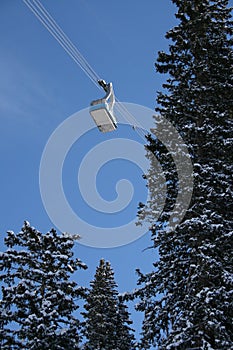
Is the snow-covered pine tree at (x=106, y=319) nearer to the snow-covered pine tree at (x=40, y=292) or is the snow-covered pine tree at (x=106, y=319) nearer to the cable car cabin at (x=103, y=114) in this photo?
the snow-covered pine tree at (x=40, y=292)

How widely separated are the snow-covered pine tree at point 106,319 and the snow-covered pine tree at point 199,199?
34.5 feet

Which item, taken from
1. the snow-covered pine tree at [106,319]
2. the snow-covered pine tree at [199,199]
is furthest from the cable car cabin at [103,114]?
the snow-covered pine tree at [106,319]

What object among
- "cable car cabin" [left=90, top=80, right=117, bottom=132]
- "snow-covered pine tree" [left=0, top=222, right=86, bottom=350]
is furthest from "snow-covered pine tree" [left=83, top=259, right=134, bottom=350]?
"cable car cabin" [left=90, top=80, right=117, bottom=132]

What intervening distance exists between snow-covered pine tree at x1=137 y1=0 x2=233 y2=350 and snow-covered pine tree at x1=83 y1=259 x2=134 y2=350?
34.5ft

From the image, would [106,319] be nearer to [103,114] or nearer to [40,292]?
[40,292]

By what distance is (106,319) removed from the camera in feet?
82.3

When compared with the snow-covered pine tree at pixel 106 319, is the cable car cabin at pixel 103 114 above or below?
below

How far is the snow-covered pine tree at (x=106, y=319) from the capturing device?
24.0 meters

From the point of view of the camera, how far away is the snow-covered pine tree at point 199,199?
1136 cm

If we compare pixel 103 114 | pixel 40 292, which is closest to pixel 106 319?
pixel 40 292

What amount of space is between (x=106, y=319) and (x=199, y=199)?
14075 millimetres

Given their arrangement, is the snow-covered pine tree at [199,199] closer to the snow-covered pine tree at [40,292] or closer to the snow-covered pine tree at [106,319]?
the snow-covered pine tree at [40,292]

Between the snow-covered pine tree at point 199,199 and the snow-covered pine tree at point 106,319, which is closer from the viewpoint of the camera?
the snow-covered pine tree at point 199,199

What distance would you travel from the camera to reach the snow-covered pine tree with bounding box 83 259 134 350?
78.9 feet
